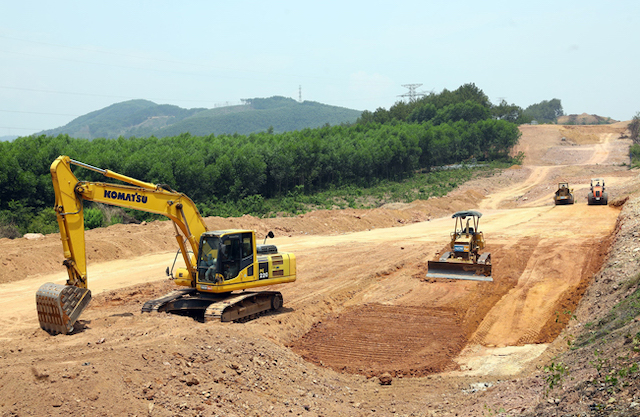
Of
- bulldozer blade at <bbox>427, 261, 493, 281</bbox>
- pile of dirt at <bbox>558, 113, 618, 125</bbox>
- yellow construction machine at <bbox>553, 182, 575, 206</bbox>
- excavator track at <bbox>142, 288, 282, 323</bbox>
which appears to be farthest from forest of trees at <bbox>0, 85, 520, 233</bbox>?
pile of dirt at <bbox>558, 113, 618, 125</bbox>

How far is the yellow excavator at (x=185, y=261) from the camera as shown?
39.6 ft

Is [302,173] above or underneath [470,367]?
above

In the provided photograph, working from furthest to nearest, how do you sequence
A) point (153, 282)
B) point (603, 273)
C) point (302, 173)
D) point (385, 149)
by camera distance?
point (385, 149)
point (302, 173)
point (153, 282)
point (603, 273)

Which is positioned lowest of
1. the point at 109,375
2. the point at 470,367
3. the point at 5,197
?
the point at 470,367

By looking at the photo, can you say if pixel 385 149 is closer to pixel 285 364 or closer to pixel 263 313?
pixel 263 313

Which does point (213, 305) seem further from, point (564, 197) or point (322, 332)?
point (564, 197)

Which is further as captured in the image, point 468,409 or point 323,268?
point 323,268

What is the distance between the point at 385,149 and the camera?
60688 millimetres

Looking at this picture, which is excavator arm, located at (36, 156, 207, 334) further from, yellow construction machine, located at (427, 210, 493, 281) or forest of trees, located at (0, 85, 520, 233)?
forest of trees, located at (0, 85, 520, 233)

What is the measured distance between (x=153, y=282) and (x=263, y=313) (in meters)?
7.28

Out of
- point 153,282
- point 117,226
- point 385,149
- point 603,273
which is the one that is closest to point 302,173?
point 385,149

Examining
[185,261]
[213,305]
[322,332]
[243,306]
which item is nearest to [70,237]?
[185,261]

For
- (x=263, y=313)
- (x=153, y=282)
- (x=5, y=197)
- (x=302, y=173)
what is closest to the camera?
(x=263, y=313)

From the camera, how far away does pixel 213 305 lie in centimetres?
1388
